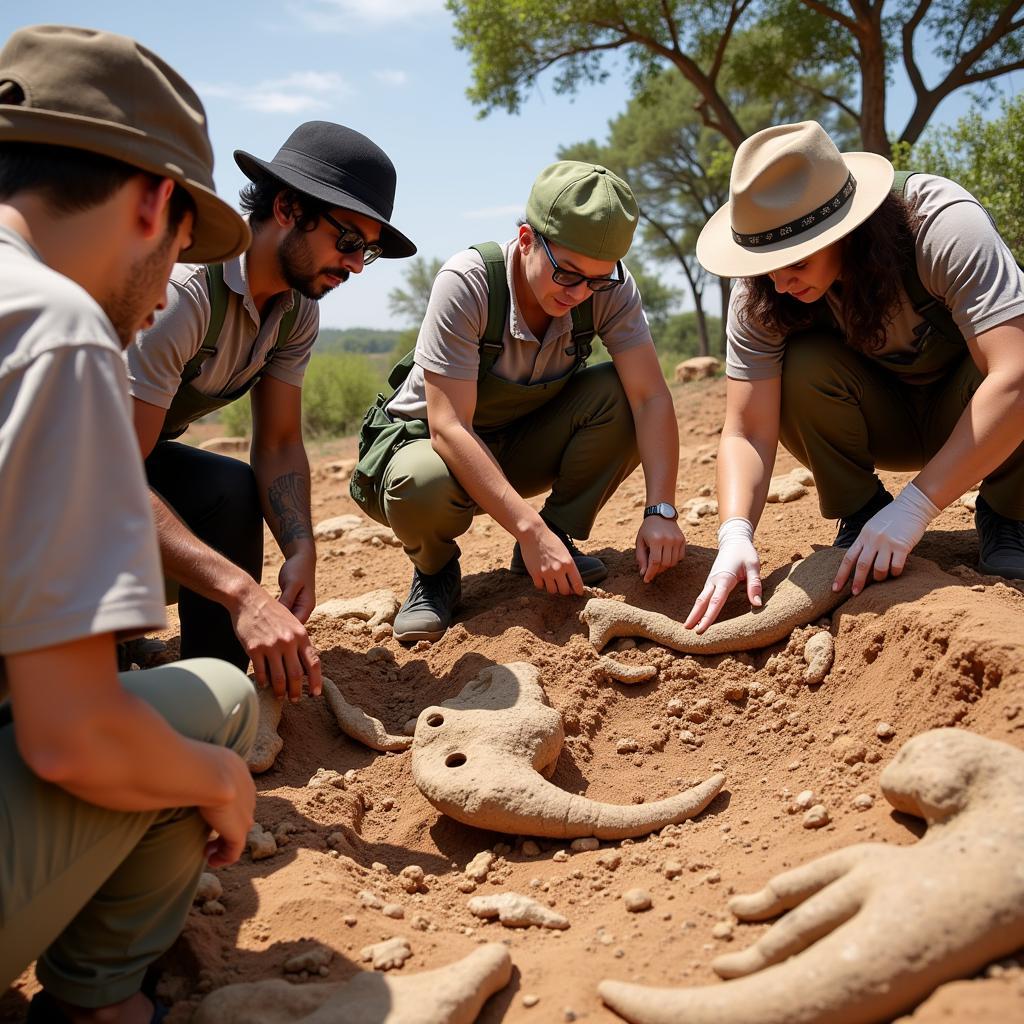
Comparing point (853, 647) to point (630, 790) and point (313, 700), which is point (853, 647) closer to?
point (630, 790)

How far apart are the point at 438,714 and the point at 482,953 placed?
1042mm

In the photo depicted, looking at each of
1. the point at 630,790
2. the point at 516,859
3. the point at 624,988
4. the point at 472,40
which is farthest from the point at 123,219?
the point at 472,40

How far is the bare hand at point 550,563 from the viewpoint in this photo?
10.6 ft

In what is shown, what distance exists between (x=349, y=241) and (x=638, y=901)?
6.99ft

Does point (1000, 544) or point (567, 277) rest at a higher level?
point (567, 277)

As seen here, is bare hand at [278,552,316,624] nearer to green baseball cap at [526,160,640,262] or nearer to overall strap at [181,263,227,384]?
overall strap at [181,263,227,384]

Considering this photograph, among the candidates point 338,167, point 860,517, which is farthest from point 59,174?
point 860,517

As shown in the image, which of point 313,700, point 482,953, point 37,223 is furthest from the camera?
point 313,700

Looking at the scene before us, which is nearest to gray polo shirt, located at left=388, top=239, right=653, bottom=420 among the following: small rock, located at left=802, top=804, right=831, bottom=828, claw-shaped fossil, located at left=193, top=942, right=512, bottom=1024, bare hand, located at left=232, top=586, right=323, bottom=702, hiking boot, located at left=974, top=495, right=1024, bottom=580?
bare hand, located at left=232, top=586, right=323, bottom=702

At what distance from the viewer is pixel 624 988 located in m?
1.70

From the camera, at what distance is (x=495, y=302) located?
3.41m

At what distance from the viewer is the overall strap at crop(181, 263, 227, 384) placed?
9.91 ft

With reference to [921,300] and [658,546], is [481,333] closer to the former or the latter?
[658,546]

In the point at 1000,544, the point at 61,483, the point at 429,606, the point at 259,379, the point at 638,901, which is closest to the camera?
the point at 61,483
